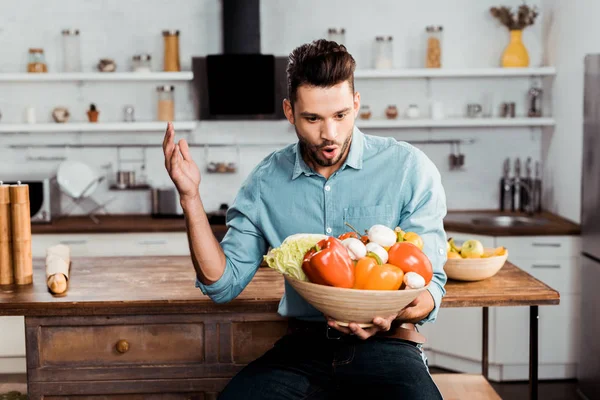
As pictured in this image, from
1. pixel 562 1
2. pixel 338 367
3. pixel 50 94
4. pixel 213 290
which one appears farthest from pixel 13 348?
pixel 562 1

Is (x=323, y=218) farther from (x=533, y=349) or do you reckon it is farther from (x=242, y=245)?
(x=533, y=349)

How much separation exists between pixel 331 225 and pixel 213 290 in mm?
415

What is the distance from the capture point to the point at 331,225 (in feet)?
7.80

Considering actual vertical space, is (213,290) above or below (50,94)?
below

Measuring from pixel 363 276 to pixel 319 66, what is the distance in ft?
2.09

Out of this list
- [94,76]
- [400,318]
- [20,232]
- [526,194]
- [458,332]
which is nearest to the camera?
[400,318]

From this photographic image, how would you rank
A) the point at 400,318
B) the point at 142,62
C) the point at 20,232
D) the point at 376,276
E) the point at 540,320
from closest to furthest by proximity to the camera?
the point at 376,276 → the point at 400,318 → the point at 20,232 → the point at 540,320 → the point at 142,62

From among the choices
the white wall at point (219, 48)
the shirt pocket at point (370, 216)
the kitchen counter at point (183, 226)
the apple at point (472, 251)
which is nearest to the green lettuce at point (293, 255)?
the shirt pocket at point (370, 216)

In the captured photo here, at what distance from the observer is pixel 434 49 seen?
519 centimetres

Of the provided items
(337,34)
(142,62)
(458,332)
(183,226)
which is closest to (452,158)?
(337,34)

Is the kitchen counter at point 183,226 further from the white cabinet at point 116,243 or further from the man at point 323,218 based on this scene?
the man at point 323,218

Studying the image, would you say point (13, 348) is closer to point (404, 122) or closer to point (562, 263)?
point (404, 122)

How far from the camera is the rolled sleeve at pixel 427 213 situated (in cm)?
226

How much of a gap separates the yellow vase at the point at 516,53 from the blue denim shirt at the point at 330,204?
3.07 m
